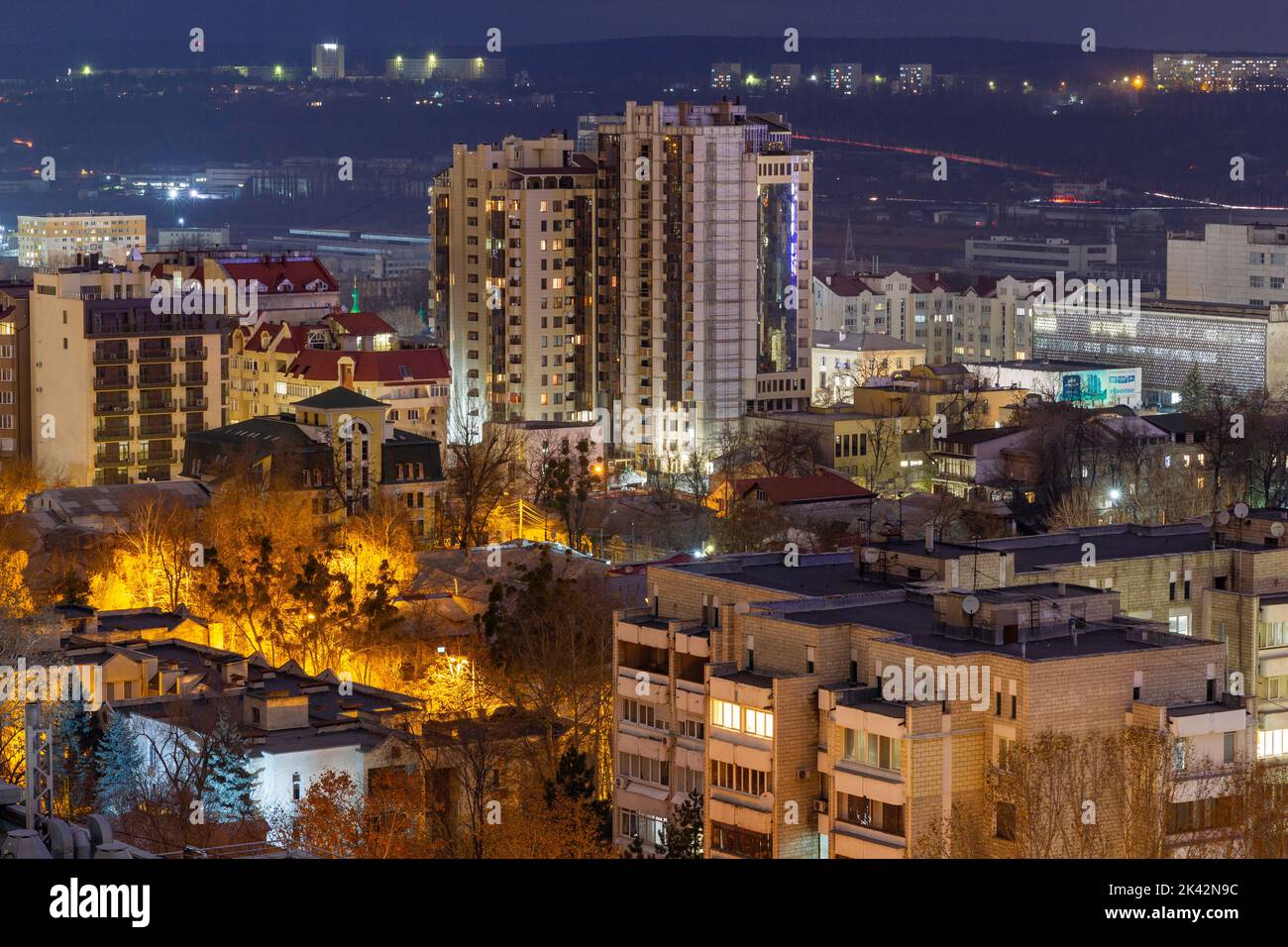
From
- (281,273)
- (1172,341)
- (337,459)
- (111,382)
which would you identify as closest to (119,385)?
(111,382)

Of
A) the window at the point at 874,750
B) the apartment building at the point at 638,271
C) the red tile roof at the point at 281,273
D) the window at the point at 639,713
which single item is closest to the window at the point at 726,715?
the window at the point at 874,750

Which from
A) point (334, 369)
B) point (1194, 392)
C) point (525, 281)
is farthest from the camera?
point (1194, 392)

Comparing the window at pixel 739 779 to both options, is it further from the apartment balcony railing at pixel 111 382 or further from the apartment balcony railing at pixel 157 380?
the apartment balcony railing at pixel 157 380

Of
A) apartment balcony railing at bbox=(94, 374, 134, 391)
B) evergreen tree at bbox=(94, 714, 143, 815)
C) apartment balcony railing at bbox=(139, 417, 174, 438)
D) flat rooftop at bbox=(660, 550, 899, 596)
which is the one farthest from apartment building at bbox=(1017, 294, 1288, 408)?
evergreen tree at bbox=(94, 714, 143, 815)

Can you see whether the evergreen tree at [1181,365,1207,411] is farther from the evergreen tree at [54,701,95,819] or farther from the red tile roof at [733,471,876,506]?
the evergreen tree at [54,701,95,819]

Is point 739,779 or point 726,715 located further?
point 726,715

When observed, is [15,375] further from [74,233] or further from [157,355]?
[74,233]
